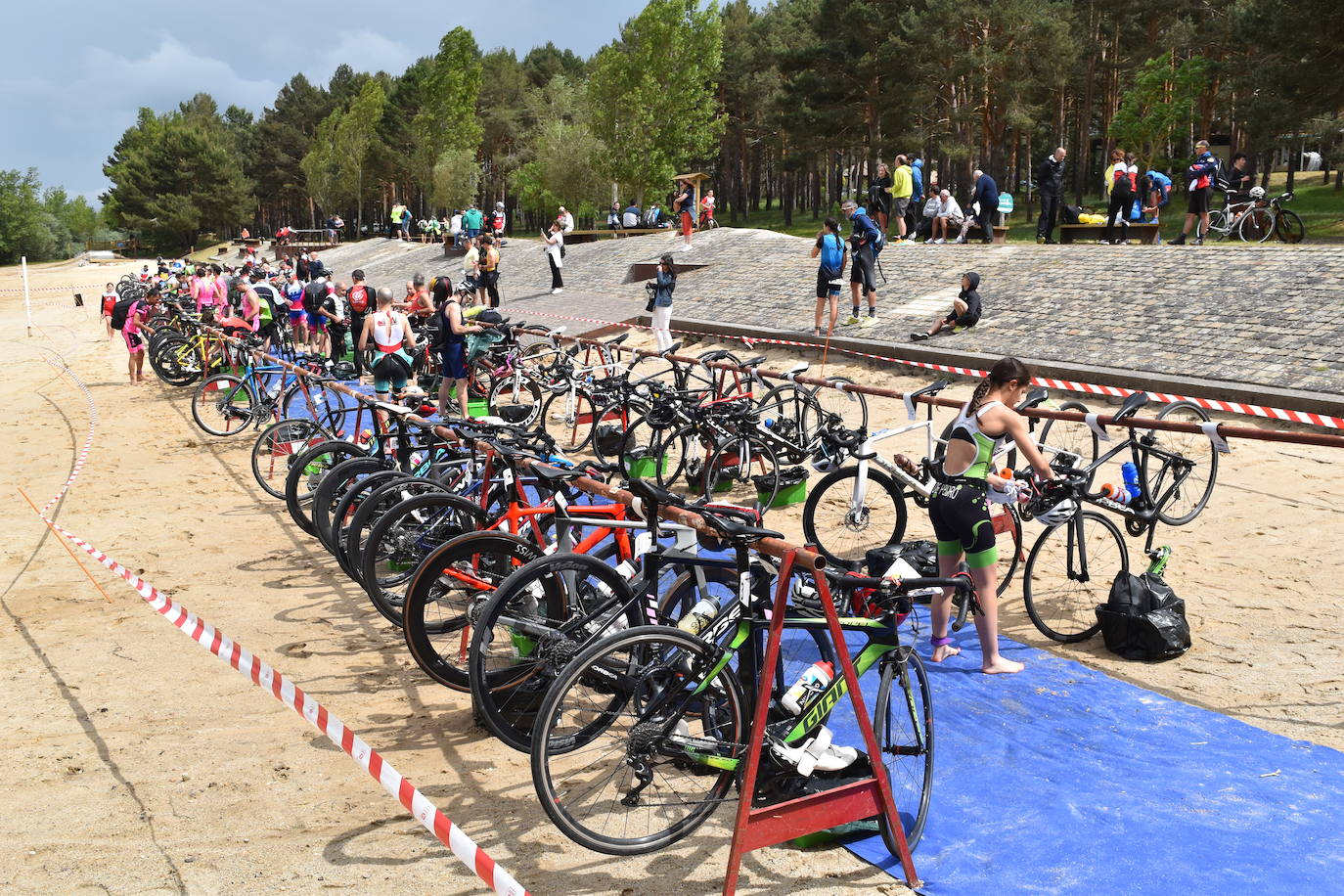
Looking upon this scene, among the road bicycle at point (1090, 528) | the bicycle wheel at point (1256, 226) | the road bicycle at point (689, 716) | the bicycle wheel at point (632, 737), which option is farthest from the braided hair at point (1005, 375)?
the bicycle wheel at point (1256, 226)

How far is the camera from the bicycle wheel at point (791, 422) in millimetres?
10039

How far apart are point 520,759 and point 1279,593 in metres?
5.29

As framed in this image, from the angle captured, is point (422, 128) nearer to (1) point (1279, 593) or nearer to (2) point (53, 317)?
(2) point (53, 317)

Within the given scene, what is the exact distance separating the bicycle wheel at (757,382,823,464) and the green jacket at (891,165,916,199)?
13.0 meters

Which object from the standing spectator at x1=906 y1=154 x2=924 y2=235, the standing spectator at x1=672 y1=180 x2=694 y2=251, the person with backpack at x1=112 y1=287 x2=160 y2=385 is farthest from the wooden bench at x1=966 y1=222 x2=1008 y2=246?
the person with backpack at x1=112 y1=287 x2=160 y2=385

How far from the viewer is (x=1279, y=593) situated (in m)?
7.34

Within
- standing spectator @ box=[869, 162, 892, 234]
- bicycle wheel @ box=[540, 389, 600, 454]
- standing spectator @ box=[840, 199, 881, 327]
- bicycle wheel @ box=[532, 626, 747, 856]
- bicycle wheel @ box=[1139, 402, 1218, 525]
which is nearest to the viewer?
bicycle wheel @ box=[532, 626, 747, 856]

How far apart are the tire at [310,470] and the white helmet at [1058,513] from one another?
482 centimetres

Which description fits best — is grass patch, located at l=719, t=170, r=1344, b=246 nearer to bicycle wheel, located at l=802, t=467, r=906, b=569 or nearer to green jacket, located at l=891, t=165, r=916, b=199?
green jacket, located at l=891, t=165, r=916, b=199

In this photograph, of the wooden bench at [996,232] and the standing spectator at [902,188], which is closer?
the standing spectator at [902,188]

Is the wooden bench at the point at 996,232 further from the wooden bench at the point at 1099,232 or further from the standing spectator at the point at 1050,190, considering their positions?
the wooden bench at the point at 1099,232

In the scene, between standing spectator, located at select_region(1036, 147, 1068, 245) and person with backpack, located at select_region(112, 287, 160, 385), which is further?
standing spectator, located at select_region(1036, 147, 1068, 245)

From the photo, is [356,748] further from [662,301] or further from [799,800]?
[662,301]

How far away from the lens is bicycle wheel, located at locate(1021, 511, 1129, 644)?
6.71 meters
